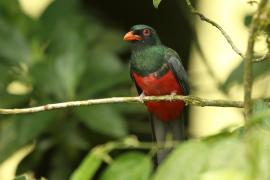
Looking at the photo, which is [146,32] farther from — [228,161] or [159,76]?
[228,161]

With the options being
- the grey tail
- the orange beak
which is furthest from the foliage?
the orange beak

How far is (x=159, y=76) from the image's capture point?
384 cm

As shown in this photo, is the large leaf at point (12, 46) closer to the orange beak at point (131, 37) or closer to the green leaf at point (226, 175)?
the orange beak at point (131, 37)

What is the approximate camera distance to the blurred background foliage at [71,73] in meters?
4.68

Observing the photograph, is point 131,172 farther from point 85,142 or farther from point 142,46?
point 85,142

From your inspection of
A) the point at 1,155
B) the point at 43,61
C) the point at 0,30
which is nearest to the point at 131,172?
the point at 1,155

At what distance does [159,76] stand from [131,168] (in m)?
2.40

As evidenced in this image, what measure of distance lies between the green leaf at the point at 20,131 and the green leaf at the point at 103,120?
244 millimetres

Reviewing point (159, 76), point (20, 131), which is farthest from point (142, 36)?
point (20, 131)

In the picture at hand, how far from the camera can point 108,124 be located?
15.2 ft

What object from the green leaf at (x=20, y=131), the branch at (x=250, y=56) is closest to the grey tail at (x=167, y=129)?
the green leaf at (x=20, y=131)

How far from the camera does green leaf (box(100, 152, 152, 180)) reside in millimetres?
1419

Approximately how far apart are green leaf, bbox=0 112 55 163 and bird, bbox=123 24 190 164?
867 millimetres

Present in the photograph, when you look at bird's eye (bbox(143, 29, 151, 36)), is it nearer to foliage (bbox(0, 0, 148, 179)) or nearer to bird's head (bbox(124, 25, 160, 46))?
bird's head (bbox(124, 25, 160, 46))
